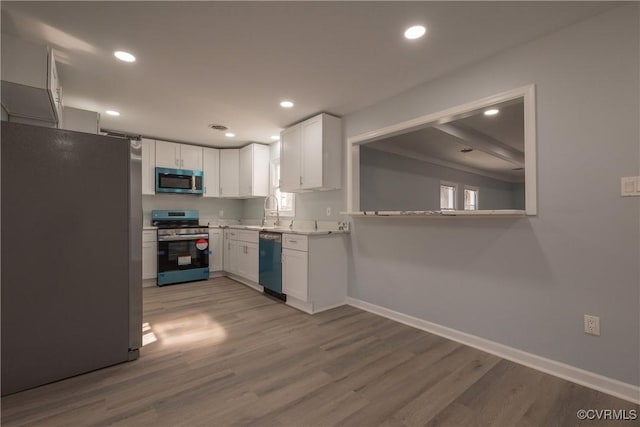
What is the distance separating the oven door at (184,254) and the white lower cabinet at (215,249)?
171 millimetres

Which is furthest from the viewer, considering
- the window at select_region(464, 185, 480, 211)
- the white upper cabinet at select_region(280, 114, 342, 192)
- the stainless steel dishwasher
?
the window at select_region(464, 185, 480, 211)

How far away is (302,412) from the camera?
1.59m

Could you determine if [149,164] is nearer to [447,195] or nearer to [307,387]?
[307,387]

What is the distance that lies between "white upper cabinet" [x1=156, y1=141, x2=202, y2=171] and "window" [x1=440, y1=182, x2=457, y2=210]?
5.09 metres

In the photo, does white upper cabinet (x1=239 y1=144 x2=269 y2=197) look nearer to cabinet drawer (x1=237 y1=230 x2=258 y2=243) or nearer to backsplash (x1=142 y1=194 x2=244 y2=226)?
cabinet drawer (x1=237 y1=230 x2=258 y2=243)

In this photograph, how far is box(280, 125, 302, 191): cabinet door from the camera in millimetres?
3836

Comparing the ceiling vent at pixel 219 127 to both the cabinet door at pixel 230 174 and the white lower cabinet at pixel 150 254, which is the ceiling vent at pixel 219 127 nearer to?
the cabinet door at pixel 230 174

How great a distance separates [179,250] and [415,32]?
14.1 feet

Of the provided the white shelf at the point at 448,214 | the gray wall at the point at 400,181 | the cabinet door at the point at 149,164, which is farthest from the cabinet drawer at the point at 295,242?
the cabinet door at the point at 149,164

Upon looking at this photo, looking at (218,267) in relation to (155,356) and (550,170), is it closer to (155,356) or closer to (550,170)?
(155,356)

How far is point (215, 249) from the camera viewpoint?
16.5 ft

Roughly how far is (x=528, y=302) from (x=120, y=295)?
3024 mm

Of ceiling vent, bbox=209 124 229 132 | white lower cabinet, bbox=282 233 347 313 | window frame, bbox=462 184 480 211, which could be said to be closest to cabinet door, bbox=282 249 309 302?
white lower cabinet, bbox=282 233 347 313

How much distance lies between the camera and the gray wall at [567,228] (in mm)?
1732
